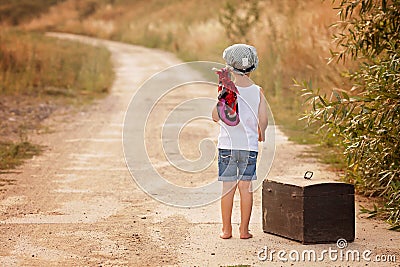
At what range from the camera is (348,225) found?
6.02 m

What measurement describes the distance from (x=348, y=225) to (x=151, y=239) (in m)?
1.49

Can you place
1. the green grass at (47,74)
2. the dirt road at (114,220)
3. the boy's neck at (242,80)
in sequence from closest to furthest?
the dirt road at (114,220) → the boy's neck at (242,80) → the green grass at (47,74)

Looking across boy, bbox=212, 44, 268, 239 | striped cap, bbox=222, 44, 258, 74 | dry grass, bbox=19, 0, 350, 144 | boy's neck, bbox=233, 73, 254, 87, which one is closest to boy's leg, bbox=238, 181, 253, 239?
boy, bbox=212, 44, 268, 239

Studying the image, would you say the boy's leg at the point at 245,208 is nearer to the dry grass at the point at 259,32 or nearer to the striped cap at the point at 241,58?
the striped cap at the point at 241,58

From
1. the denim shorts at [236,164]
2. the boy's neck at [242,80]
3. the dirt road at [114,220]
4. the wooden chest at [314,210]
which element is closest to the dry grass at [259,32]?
the dirt road at [114,220]

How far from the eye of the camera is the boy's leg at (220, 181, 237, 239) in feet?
20.1

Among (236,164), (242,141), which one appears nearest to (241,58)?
(242,141)

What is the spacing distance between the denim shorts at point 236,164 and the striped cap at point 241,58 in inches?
24.5

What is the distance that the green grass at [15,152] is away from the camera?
32.1ft

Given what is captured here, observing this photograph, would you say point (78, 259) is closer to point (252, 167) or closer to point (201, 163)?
point (252, 167)

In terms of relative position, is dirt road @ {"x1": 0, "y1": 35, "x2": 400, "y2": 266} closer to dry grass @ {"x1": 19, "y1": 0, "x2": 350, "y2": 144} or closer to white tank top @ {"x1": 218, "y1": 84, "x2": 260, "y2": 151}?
white tank top @ {"x1": 218, "y1": 84, "x2": 260, "y2": 151}

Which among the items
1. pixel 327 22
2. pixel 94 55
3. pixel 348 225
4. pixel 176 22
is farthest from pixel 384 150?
pixel 176 22

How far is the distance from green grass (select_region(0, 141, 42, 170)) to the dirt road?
0.16 meters

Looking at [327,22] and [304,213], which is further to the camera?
[327,22]
